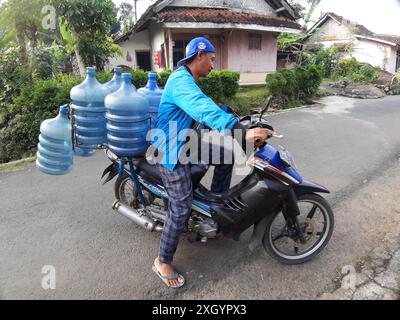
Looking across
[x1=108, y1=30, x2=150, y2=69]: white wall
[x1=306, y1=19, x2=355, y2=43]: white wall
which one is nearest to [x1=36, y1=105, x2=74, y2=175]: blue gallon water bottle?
[x1=108, y1=30, x2=150, y2=69]: white wall

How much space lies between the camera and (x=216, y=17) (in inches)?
500

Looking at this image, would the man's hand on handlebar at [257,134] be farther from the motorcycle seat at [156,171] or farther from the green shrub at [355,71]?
the green shrub at [355,71]

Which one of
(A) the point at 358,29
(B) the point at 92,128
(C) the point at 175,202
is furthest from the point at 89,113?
(A) the point at 358,29

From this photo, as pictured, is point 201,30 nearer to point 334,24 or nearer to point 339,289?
point 339,289

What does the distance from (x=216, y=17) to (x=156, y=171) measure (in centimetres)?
1155

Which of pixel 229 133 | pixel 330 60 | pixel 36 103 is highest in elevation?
pixel 229 133

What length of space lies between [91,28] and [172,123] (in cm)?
853

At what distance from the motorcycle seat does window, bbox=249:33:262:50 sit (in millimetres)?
13800

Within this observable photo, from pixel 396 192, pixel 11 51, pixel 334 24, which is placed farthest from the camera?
pixel 334 24

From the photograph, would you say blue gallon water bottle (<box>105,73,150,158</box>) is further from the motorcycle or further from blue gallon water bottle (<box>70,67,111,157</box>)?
the motorcycle

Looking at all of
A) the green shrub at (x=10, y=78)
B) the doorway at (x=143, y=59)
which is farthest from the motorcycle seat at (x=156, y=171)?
Result: the doorway at (x=143, y=59)

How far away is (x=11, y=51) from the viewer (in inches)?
333

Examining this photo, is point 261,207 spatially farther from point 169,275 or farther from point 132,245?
point 132,245

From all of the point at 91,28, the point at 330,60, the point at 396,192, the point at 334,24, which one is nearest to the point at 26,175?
the point at 396,192
